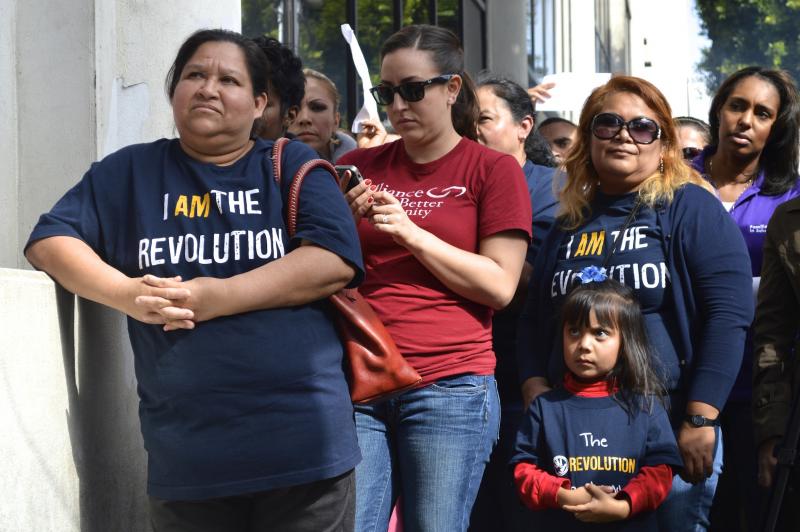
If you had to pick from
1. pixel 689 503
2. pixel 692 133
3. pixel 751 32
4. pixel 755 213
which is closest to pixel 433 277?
pixel 689 503

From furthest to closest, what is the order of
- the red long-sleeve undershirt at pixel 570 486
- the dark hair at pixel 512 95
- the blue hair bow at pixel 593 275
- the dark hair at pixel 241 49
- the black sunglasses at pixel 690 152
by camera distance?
the black sunglasses at pixel 690 152
the dark hair at pixel 512 95
the blue hair bow at pixel 593 275
the red long-sleeve undershirt at pixel 570 486
the dark hair at pixel 241 49

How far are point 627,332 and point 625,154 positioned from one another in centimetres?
63

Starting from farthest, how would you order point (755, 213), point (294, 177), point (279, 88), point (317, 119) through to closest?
point (317, 119)
point (755, 213)
point (279, 88)
point (294, 177)

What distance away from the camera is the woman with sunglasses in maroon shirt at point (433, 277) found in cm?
390

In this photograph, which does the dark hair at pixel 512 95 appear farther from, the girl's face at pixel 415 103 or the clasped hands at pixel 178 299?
the clasped hands at pixel 178 299

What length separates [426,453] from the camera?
3.89 metres

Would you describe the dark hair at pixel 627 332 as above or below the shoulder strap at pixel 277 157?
below

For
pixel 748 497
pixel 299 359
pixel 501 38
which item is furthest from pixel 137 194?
pixel 501 38

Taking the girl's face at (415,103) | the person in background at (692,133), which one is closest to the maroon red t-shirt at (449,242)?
the girl's face at (415,103)

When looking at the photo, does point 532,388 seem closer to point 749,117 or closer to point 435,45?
point 435,45

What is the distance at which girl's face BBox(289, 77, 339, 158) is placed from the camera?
18.4 feet

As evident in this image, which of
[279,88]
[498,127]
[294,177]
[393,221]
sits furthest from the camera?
[498,127]

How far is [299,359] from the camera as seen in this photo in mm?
3330

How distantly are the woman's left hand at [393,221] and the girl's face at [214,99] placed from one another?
0.50 metres
